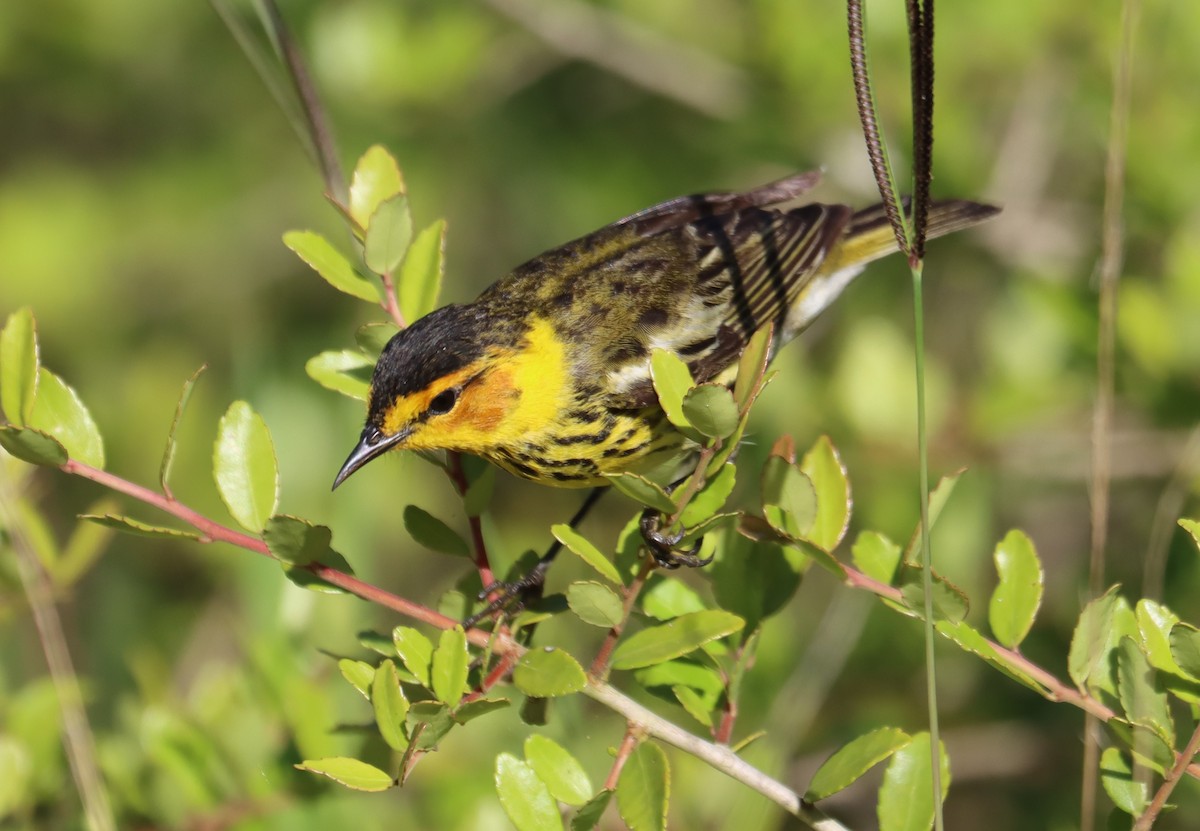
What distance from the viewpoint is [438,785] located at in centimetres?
329

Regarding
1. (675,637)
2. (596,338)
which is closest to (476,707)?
(675,637)

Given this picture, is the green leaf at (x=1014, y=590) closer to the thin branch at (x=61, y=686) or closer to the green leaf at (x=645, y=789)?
the green leaf at (x=645, y=789)

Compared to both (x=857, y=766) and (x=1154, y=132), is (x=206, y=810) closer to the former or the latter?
(x=857, y=766)

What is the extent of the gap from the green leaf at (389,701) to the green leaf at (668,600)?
564mm

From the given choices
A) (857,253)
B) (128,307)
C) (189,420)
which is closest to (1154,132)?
(857,253)

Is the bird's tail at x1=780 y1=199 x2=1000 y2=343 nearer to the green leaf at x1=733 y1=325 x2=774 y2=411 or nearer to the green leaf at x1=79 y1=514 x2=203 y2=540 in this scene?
the green leaf at x1=733 y1=325 x2=774 y2=411

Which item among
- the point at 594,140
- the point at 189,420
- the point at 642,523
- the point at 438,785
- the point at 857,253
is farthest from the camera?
the point at 594,140

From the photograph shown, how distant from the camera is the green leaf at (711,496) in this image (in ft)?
6.91

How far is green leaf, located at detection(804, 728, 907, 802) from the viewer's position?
1.98 meters

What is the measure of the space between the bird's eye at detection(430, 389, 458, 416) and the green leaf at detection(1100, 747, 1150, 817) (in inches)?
56.4

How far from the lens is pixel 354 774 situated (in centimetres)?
199

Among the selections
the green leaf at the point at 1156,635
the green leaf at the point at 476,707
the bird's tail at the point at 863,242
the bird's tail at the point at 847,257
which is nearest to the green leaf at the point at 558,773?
the green leaf at the point at 476,707

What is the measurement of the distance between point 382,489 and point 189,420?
82 centimetres

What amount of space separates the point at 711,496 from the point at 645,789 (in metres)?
0.44
